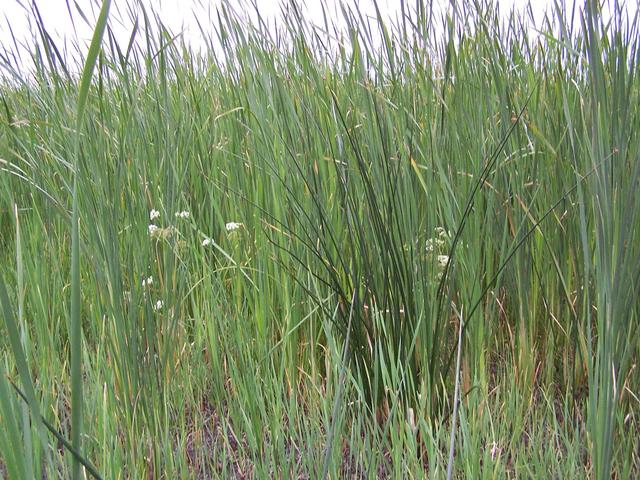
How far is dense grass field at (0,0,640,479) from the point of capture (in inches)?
43.8

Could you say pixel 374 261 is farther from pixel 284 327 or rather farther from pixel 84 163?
pixel 84 163

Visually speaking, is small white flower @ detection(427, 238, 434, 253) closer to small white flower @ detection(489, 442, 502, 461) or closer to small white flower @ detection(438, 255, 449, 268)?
small white flower @ detection(438, 255, 449, 268)

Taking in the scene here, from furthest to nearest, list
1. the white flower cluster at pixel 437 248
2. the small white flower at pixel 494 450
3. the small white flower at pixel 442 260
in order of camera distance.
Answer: the small white flower at pixel 442 260
the white flower cluster at pixel 437 248
the small white flower at pixel 494 450

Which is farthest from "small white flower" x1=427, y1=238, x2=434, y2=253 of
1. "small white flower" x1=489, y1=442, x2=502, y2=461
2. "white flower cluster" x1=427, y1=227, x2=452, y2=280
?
"small white flower" x1=489, y1=442, x2=502, y2=461

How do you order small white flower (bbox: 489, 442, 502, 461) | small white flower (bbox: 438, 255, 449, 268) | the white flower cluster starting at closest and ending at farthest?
1. small white flower (bbox: 489, 442, 502, 461)
2. the white flower cluster
3. small white flower (bbox: 438, 255, 449, 268)

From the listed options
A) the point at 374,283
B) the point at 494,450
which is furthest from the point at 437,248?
the point at 494,450

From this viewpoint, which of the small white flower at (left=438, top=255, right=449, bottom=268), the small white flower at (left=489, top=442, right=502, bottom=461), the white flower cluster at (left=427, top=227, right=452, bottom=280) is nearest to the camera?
the small white flower at (left=489, top=442, right=502, bottom=461)

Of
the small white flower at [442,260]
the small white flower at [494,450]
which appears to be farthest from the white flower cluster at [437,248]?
the small white flower at [494,450]

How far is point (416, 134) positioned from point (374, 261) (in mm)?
378

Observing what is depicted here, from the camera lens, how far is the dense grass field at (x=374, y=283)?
111cm

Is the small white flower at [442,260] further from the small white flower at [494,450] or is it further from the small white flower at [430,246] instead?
the small white flower at [494,450]

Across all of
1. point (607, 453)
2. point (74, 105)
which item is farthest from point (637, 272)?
point (74, 105)

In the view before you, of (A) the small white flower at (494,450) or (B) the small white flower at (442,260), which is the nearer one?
(A) the small white flower at (494,450)

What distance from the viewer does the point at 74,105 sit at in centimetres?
137
